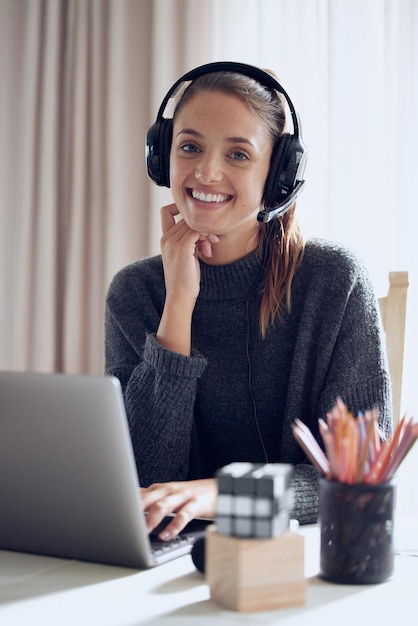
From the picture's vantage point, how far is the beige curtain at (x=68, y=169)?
2.53 m

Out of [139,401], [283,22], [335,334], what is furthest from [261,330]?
[283,22]

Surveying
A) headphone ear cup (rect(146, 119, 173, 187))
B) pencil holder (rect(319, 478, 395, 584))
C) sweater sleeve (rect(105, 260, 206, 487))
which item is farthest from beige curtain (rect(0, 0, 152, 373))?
pencil holder (rect(319, 478, 395, 584))

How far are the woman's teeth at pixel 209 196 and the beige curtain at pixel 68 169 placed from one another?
1.04m

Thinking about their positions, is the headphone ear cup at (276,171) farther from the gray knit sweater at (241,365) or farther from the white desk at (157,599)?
the white desk at (157,599)

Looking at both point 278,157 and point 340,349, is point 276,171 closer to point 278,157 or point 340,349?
point 278,157

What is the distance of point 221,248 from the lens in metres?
1.55

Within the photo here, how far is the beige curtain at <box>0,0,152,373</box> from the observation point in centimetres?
253

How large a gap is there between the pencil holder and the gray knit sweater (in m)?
0.50

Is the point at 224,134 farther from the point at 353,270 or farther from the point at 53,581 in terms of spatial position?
the point at 53,581

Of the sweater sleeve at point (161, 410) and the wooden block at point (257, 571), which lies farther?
the sweater sleeve at point (161, 410)

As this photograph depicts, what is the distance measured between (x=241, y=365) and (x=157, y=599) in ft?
2.54

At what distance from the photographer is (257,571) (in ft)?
2.24

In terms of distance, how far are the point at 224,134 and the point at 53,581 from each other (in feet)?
2.87

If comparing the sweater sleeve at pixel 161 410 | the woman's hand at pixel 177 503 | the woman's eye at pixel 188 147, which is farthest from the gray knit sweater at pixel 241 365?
the woman's hand at pixel 177 503
